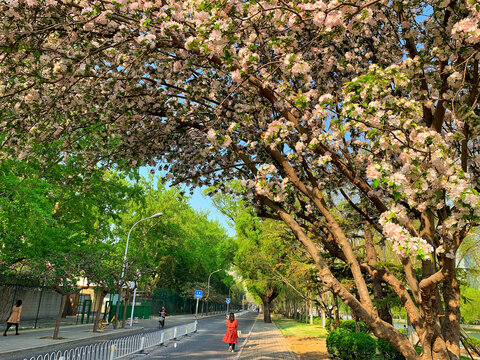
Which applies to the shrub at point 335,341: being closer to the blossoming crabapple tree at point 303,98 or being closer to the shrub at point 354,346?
the shrub at point 354,346

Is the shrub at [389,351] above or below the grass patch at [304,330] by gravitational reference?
above

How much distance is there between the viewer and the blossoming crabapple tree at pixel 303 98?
446 cm

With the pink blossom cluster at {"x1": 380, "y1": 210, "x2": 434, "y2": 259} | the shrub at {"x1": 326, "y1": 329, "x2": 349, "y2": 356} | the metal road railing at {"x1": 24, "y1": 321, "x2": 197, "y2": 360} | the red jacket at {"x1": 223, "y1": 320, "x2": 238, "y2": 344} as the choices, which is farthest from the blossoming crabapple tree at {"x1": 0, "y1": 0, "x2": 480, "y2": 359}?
the red jacket at {"x1": 223, "y1": 320, "x2": 238, "y2": 344}

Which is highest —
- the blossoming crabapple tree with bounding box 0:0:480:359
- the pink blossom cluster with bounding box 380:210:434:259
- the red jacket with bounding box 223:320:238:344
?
the blossoming crabapple tree with bounding box 0:0:480:359

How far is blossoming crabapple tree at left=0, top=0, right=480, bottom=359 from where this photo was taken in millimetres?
4457

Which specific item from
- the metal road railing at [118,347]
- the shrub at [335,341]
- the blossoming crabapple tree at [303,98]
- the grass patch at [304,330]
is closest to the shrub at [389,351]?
the shrub at [335,341]

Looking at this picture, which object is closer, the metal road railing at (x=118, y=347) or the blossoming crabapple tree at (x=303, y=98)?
the blossoming crabapple tree at (x=303, y=98)

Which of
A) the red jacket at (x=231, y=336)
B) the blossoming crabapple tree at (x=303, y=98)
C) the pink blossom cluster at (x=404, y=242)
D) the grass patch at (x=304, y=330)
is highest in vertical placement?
the blossoming crabapple tree at (x=303, y=98)

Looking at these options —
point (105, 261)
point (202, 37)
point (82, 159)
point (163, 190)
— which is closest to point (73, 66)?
point (202, 37)

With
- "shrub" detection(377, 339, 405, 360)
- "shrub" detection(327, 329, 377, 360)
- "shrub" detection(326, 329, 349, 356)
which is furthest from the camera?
"shrub" detection(326, 329, 349, 356)

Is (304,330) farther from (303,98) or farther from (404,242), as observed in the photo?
(303,98)

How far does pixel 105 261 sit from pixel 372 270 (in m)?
17.4

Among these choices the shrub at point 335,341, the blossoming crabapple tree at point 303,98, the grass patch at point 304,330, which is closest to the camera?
the blossoming crabapple tree at point 303,98

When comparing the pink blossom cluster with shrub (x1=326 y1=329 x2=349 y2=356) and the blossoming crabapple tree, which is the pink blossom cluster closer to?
the blossoming crabapple tree
